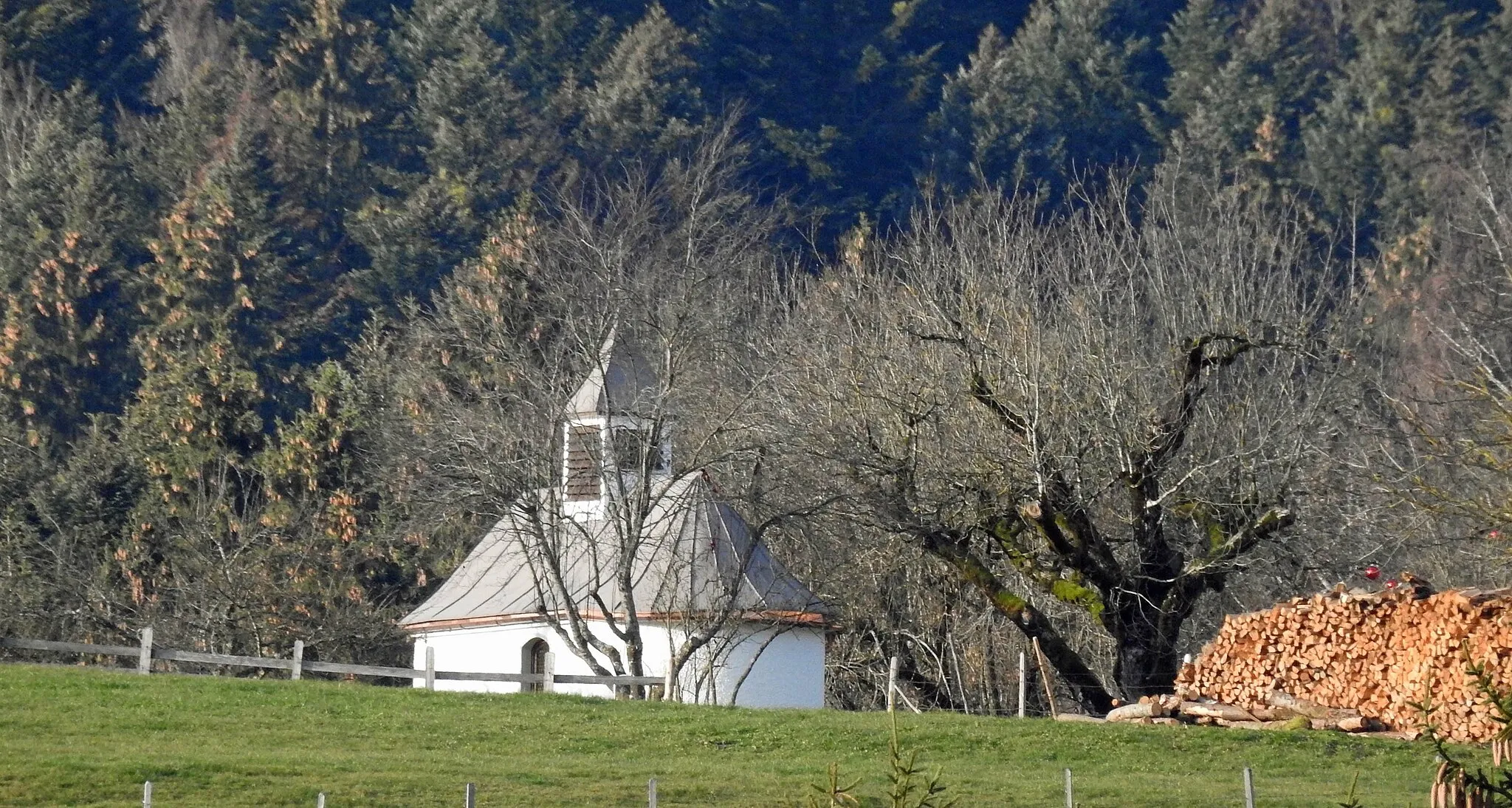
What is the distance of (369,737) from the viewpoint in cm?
2552

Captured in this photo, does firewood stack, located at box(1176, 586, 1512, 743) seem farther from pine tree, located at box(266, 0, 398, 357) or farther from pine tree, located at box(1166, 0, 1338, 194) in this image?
pine tree, located at box(266, 0, 398, 357)

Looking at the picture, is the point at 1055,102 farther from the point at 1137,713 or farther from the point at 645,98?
the point at 1137,713

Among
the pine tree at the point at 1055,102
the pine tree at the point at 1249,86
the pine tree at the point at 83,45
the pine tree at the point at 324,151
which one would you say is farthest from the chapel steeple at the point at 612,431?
the pine tree at the point at 83,45

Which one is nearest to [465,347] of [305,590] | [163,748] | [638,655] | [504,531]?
[305,590]

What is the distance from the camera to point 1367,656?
26578mm

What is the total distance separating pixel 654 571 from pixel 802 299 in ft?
40.1

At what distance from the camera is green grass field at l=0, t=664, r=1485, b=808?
20.8 metres

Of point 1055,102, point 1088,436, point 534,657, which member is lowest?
point 534,657

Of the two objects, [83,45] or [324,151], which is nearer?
[324,151]

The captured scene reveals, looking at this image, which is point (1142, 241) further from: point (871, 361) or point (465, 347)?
point (465, 347)

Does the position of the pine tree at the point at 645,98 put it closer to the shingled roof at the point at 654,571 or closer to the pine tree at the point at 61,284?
the pine tree at the point at 61,284

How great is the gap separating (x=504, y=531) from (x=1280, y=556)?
15.1 m

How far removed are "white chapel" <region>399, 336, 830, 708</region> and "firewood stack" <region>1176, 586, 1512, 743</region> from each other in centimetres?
902

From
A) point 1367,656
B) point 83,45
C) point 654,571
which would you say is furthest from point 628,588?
point 83,45
